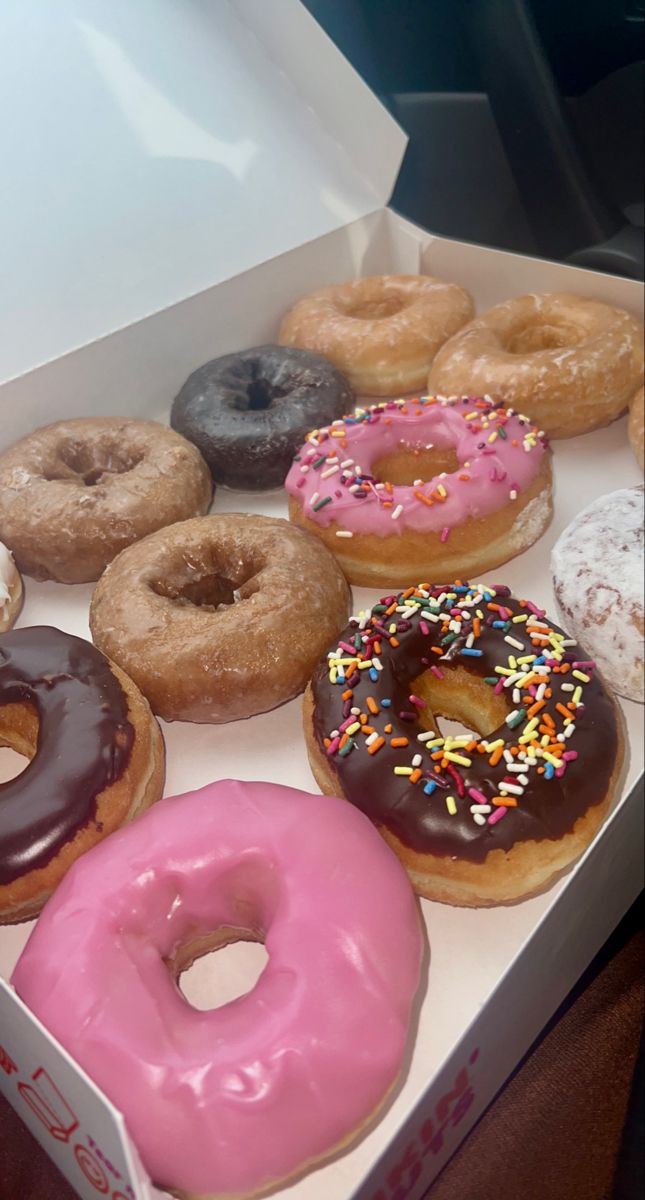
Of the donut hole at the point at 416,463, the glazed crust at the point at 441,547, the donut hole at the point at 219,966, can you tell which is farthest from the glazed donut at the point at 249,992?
the donut hole at the point at 416,463

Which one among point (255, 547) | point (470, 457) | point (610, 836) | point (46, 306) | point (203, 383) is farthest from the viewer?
point (203, 383)

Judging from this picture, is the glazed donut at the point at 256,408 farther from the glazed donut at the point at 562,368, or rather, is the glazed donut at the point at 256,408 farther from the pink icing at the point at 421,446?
the glazed donut at the point at 562,368

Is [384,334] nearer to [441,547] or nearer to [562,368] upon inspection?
[562,368]

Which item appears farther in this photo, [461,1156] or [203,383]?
[203,383]

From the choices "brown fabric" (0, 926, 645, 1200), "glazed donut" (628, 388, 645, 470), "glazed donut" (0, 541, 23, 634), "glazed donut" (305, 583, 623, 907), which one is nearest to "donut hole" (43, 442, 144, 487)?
"glazed donut" (0, 541, 23, 634)

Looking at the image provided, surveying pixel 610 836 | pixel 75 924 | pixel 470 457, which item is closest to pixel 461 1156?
pixel 610 836

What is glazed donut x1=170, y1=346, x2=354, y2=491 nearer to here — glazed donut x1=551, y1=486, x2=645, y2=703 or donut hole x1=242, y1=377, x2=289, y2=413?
donut hole x1=242, y1=377, x2=289, y2=413

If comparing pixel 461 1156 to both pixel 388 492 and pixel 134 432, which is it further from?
pixel 134 432
